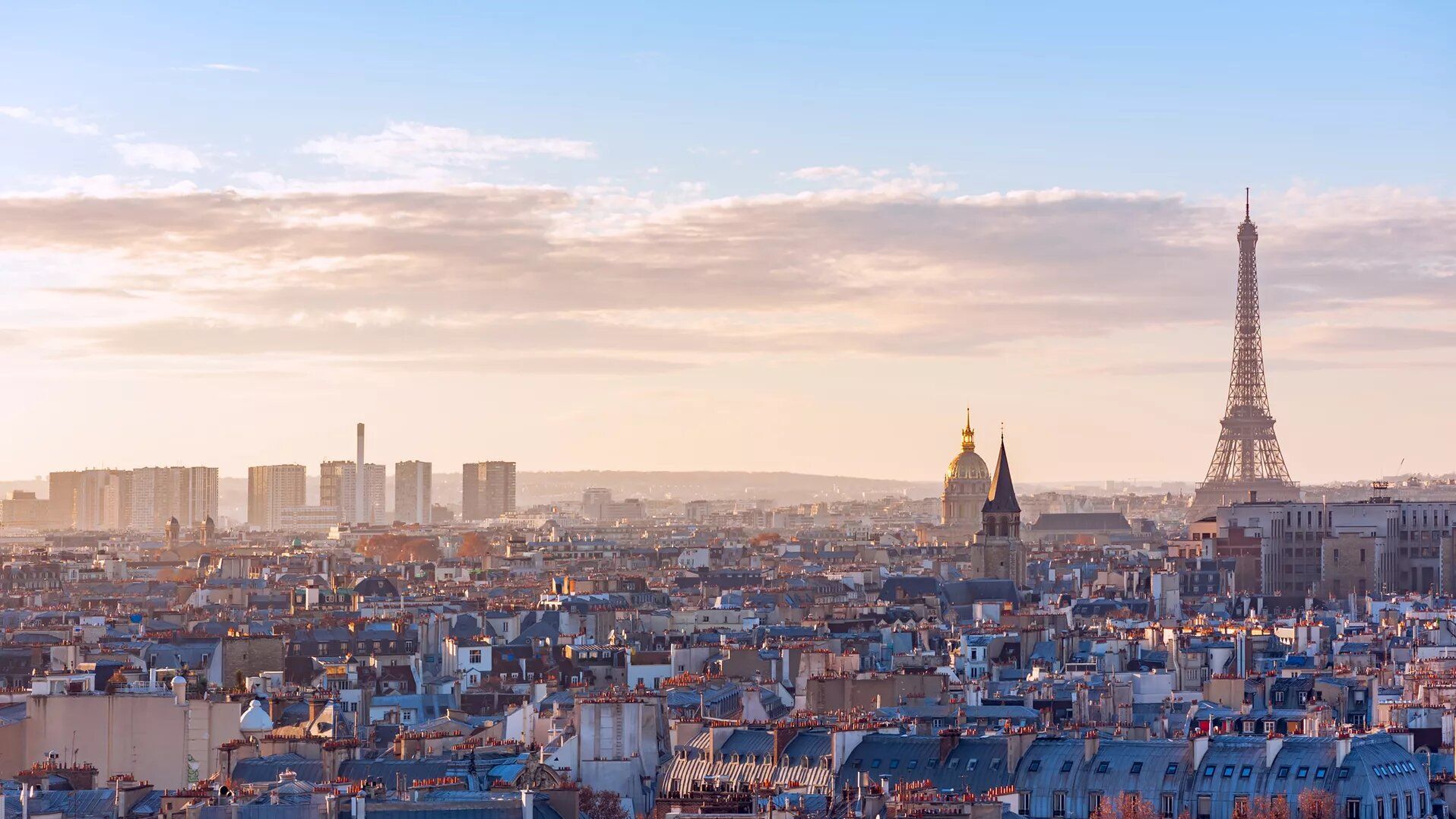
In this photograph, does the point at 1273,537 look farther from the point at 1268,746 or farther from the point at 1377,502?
the point at 1268,746

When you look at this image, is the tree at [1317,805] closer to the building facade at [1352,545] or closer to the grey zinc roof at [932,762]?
the grey zinc roof at [932,762]

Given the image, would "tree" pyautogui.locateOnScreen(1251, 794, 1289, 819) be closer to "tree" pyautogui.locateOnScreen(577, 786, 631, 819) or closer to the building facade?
"tree" pyautogui.locateOnScreen(577, 786, 631, 819)

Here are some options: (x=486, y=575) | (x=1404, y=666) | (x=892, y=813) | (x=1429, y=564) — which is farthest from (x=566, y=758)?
(x=486, y=575)

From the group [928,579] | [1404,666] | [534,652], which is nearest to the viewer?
[1404,666]

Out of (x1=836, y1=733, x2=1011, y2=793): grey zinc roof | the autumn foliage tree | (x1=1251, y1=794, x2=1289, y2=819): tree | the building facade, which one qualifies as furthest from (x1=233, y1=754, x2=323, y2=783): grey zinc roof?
the building facade

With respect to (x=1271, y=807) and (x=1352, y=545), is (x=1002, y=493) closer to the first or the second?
(x=1352, y=545)

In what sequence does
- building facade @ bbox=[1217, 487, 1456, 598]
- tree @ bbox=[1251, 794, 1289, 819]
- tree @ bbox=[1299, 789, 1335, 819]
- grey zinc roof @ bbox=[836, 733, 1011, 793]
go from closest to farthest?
1. tree @ bbox=[1251, 794, 1289, 819]
2. tree @ bbox=[1299, 789, 1335, 819]
3. grey zinc roof @ bbox=[836, 733, 1011, 793]
4. building facade @ bbox=[1217, 487, 1456, 598]
